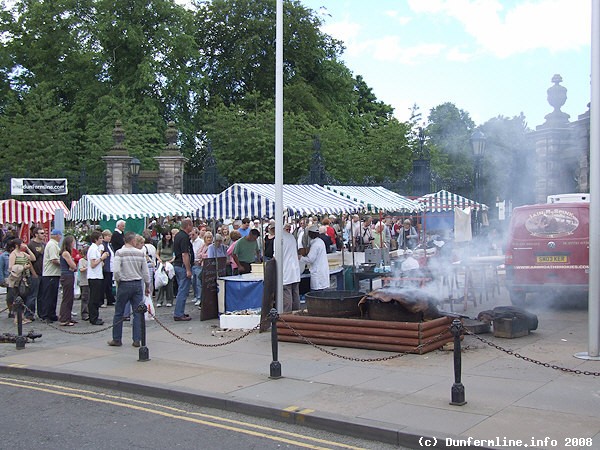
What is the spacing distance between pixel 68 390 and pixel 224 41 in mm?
41764

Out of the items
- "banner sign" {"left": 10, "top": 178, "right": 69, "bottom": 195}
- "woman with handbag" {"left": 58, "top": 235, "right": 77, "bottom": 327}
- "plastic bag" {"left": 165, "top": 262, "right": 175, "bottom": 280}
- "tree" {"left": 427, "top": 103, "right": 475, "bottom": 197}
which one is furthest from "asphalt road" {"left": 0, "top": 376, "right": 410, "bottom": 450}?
"tree" {"left": 427, "top": 103, "right": 475, "bottom": 197}

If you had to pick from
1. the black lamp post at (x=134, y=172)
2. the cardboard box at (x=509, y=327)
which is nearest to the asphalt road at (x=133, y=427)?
the cardboard box at (x=509, y=327)

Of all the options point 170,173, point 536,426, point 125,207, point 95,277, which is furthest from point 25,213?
point 536,426

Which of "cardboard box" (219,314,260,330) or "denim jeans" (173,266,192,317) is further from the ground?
"denim jeans" (173,266,192,317)

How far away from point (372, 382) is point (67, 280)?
7.58 metres

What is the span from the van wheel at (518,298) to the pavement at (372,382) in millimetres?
1533

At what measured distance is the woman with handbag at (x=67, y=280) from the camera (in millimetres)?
13680

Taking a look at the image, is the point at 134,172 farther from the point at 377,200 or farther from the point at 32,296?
the point at 377,200

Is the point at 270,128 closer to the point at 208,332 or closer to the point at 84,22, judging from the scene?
the point at 84,22

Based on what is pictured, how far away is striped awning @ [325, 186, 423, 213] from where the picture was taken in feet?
52.3

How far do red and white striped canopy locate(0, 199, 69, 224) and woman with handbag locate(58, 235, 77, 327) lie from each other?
9.64m

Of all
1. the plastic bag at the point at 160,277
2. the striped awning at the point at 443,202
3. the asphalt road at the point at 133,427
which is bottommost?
the asphalt road at the point at 133,427

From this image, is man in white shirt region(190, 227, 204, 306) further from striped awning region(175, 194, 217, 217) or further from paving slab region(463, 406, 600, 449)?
paving slab region(463, 406, 600, 449)

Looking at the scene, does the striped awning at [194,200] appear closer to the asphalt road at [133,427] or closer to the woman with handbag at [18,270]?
the woman with handbag at [18,270]
